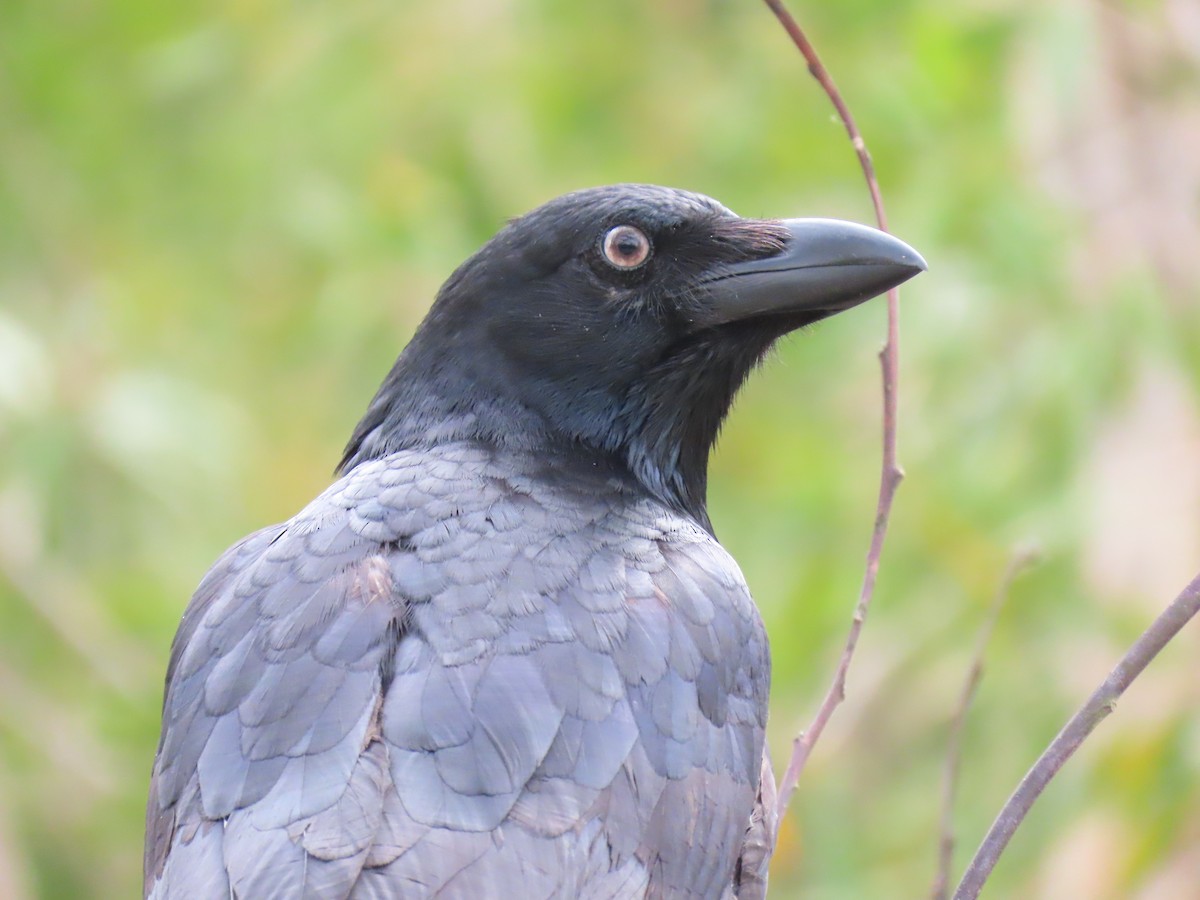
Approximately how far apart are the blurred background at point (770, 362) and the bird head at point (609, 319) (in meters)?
1.51

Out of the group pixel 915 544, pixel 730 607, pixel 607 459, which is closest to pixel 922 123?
pixel 915 544

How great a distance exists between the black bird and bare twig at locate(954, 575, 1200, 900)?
2.15ft

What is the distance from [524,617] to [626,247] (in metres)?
1.15

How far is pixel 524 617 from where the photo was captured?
3283mm

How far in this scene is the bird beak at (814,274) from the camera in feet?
12.6

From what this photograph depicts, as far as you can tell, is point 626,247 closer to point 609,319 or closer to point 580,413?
point 609,319

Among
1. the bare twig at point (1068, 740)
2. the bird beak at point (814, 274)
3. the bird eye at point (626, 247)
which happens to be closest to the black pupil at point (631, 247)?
the bird eye at point (626, 247)

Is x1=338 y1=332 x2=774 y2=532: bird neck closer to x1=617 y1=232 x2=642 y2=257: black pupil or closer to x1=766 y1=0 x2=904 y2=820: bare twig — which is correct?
x1=617 y1=232 x2=642 y2=257: black pupil

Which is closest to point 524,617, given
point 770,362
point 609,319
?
point 609,319

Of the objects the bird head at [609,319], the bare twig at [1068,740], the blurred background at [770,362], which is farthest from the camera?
the blurred background at [770,362]

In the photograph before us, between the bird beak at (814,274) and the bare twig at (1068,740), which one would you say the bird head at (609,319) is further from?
the bare twig at (1068,740)

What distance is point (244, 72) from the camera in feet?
25.5

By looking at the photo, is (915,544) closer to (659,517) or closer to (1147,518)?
(1147,518)

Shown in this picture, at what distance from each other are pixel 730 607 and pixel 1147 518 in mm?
2313
